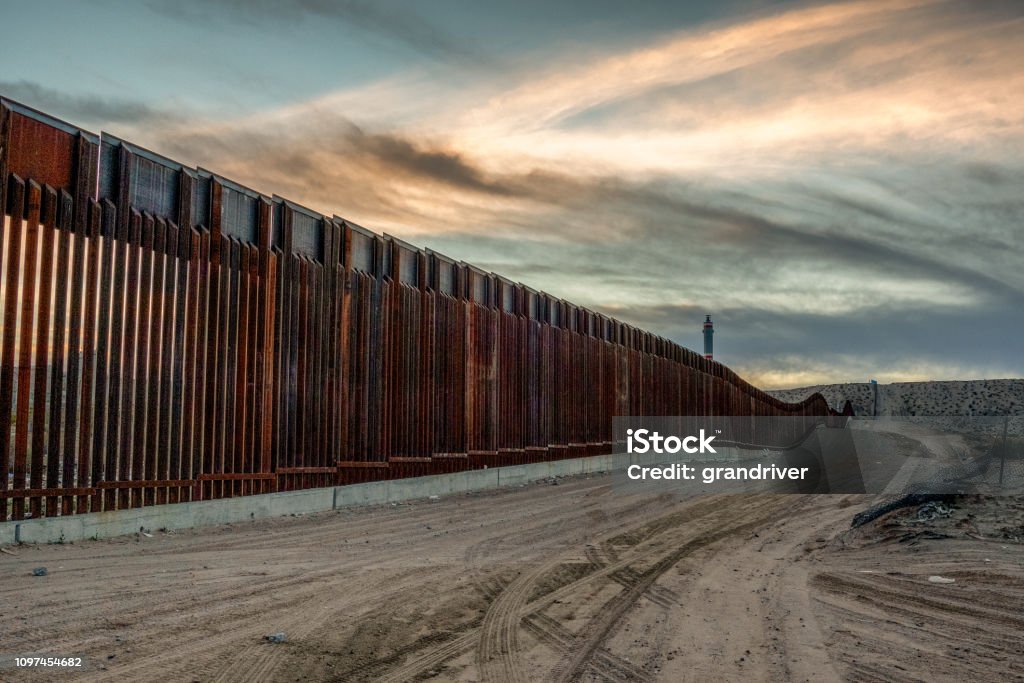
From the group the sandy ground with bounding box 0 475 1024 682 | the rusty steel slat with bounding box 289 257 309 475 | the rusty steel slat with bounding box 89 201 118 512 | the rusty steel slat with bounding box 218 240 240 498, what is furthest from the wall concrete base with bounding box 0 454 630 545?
the rusty steel slat with bounding box 289 257 309 475

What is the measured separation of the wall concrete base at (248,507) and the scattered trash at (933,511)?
11.0 meters

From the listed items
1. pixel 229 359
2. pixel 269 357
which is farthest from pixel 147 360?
pixel 269 357

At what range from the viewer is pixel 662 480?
27.9 meters

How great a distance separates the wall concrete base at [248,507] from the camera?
1123 cm

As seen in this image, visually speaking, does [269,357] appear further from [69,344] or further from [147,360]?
[69,344]

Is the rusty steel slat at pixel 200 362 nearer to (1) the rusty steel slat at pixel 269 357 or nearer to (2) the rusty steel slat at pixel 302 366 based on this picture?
(1) the rusty steel slat at pixel 269 357

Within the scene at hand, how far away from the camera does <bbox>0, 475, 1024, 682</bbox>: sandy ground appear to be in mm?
6922

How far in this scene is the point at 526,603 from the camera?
9234 mm

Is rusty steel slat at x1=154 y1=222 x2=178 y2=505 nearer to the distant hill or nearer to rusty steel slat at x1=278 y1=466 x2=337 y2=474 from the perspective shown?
rusty steel slat at x1=278 y1=466 x2=337 y2=474

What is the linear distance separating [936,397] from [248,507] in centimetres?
10692

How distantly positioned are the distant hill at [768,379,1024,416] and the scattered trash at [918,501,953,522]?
296ft

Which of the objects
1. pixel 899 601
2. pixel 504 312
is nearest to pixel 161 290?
pixel 899 601

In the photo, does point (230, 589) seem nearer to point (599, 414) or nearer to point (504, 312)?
point (504, 312)

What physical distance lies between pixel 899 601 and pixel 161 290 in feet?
38.6
